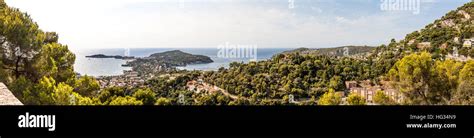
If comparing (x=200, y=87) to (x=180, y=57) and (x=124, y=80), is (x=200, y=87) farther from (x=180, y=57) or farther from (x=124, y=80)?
(x=124, y=80)

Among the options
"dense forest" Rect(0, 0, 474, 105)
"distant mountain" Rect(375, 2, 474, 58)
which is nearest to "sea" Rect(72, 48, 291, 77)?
"dense forest" Rect(0, 0, 474, 105)

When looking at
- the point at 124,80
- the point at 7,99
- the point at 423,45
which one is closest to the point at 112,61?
the point at 124,80

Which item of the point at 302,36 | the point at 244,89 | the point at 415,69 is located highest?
the point at 302,36

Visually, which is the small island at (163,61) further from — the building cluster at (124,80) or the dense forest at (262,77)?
the dense forest at (262,77)

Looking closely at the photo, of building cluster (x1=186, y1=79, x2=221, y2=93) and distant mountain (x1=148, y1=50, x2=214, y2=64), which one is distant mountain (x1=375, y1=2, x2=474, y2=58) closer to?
building cluster (x1=186, y1=79, x2=221, y2=93)
